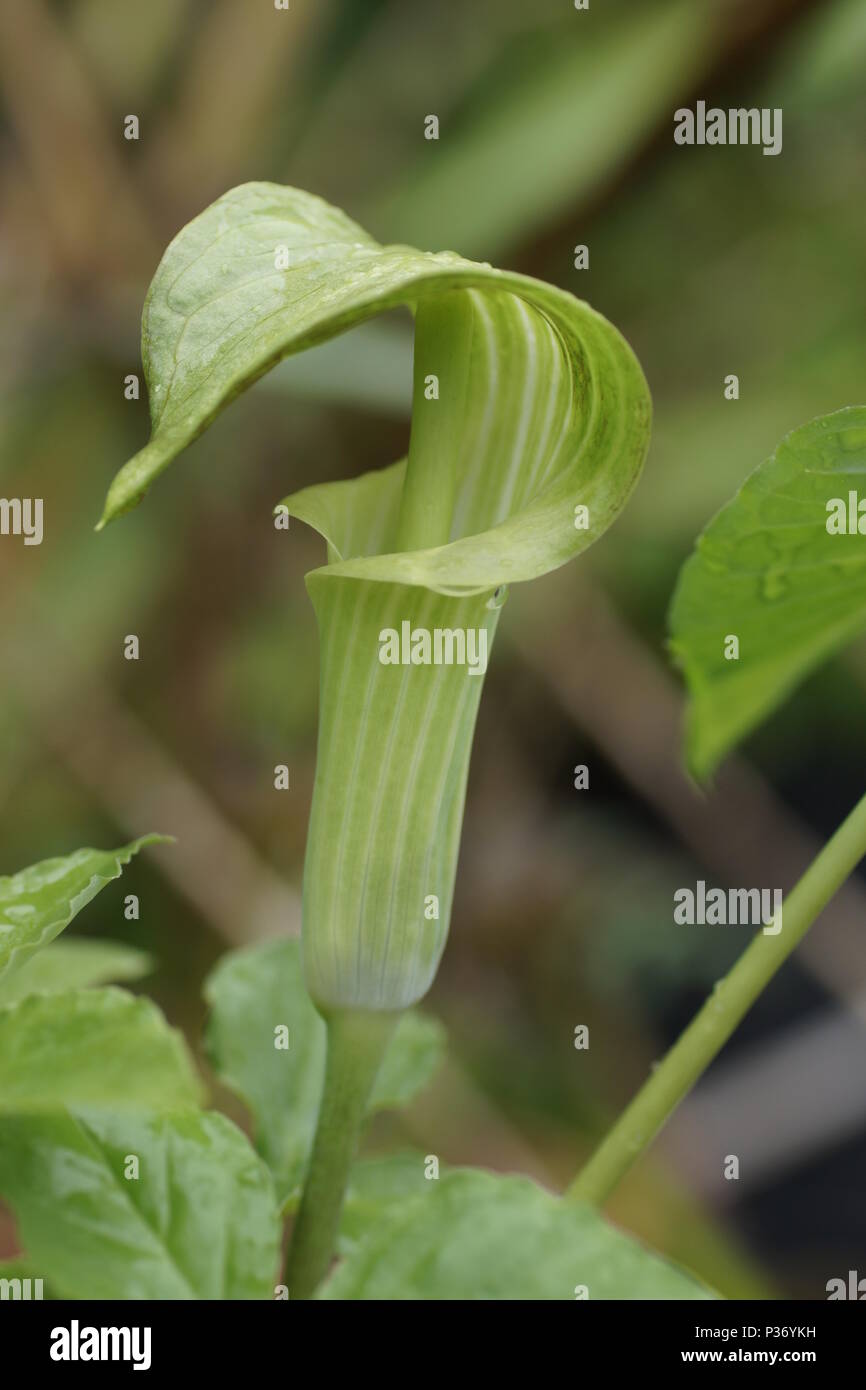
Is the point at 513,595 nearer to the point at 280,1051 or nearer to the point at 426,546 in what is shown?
the point at 280,1051

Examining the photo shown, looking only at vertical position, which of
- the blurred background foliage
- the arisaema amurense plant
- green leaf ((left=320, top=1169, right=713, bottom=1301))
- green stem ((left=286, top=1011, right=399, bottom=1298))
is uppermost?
the blurred background foliage

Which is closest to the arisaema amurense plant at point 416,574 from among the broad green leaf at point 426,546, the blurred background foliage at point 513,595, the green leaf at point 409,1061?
the broad green leaf at point 426,546

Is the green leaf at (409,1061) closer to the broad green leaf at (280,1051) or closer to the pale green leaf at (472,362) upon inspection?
the broad green leaf at (280,1051)

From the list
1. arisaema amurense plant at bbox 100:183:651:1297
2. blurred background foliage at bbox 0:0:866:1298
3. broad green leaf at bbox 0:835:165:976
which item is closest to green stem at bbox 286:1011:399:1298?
arisaema amurense plant at bbox 100:183:651:1297

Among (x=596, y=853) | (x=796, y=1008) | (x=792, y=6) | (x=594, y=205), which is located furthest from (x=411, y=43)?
(x=796, y=1008)

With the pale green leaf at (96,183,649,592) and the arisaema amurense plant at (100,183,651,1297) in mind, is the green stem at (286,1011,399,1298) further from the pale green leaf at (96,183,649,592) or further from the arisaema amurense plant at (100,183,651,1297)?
the pale green leaf at (96,183,649,592)

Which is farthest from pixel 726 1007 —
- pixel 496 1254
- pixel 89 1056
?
pixel 89 1056
